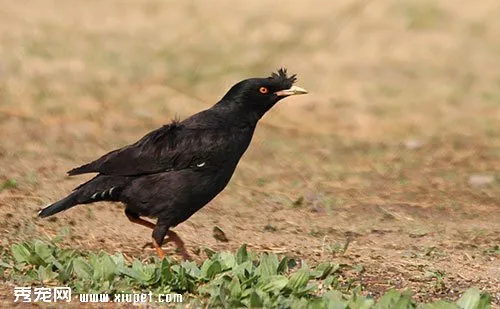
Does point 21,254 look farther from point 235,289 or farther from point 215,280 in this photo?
point 235,289

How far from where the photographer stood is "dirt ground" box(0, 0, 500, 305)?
8984 millimetres

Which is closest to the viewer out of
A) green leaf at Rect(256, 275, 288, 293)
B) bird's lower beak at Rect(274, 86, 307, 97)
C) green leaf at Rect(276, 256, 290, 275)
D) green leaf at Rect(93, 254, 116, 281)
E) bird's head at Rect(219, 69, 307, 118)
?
green leaf at Rect(256, 275, 288, 293)

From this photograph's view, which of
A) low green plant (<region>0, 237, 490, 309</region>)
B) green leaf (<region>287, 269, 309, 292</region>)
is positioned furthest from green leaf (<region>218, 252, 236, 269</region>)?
green leaf (<region>287, 269, 309, 292</region>)

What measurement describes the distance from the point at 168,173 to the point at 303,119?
6.15 meters

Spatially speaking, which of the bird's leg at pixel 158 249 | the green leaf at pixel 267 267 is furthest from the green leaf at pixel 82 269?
the green leaf at pixel 267 267

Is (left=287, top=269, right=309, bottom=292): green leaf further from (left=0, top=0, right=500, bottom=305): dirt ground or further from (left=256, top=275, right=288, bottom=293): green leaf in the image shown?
(left=0, top=0, right=500, bottom=305): dirt ground

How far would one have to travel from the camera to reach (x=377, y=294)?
743cm

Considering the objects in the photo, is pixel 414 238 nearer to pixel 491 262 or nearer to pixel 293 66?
pixel 491 262

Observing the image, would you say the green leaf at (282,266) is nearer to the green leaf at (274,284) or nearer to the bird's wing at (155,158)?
the green leaf at (274,284)

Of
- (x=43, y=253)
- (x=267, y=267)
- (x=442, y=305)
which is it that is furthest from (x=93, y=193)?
(x=442, y=305)

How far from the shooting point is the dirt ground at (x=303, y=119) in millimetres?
8984

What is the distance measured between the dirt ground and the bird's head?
3.42ft

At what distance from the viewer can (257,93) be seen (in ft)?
28.3

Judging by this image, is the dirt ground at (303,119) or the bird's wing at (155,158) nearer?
the bird's wing at (155,158)
